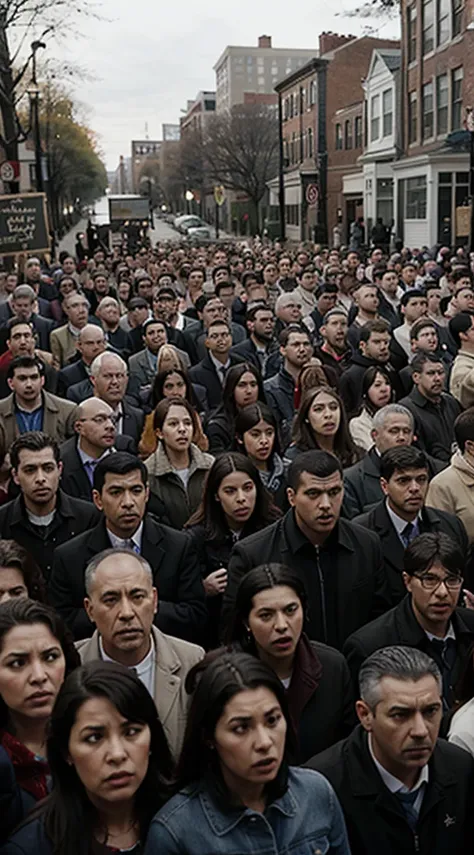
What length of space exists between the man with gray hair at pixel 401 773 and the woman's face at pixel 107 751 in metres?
0.84

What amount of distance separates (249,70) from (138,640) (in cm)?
13544

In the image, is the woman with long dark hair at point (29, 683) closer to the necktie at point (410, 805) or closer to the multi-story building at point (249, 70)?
the necktie at point (410, 805)

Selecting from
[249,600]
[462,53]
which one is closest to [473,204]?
[462,53]

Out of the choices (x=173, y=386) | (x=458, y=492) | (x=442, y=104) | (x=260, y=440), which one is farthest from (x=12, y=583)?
(x=442, y=104)

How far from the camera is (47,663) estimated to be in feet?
11.9

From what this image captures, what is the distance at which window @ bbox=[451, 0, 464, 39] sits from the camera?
109 ft

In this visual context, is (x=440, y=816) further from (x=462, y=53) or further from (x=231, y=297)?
(x=462, y=53)

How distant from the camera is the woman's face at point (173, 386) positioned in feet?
25.3

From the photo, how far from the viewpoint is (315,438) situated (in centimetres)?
675

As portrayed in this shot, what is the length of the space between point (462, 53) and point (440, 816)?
33.9 meters

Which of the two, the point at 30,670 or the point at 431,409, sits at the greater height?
the point at 431,409

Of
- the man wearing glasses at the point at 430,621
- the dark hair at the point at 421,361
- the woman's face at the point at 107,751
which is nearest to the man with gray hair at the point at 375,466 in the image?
the dark hair at the point at 421,361

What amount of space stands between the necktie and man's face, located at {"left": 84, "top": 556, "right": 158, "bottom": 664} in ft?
4.20

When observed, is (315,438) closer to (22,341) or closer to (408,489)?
(408,489)
